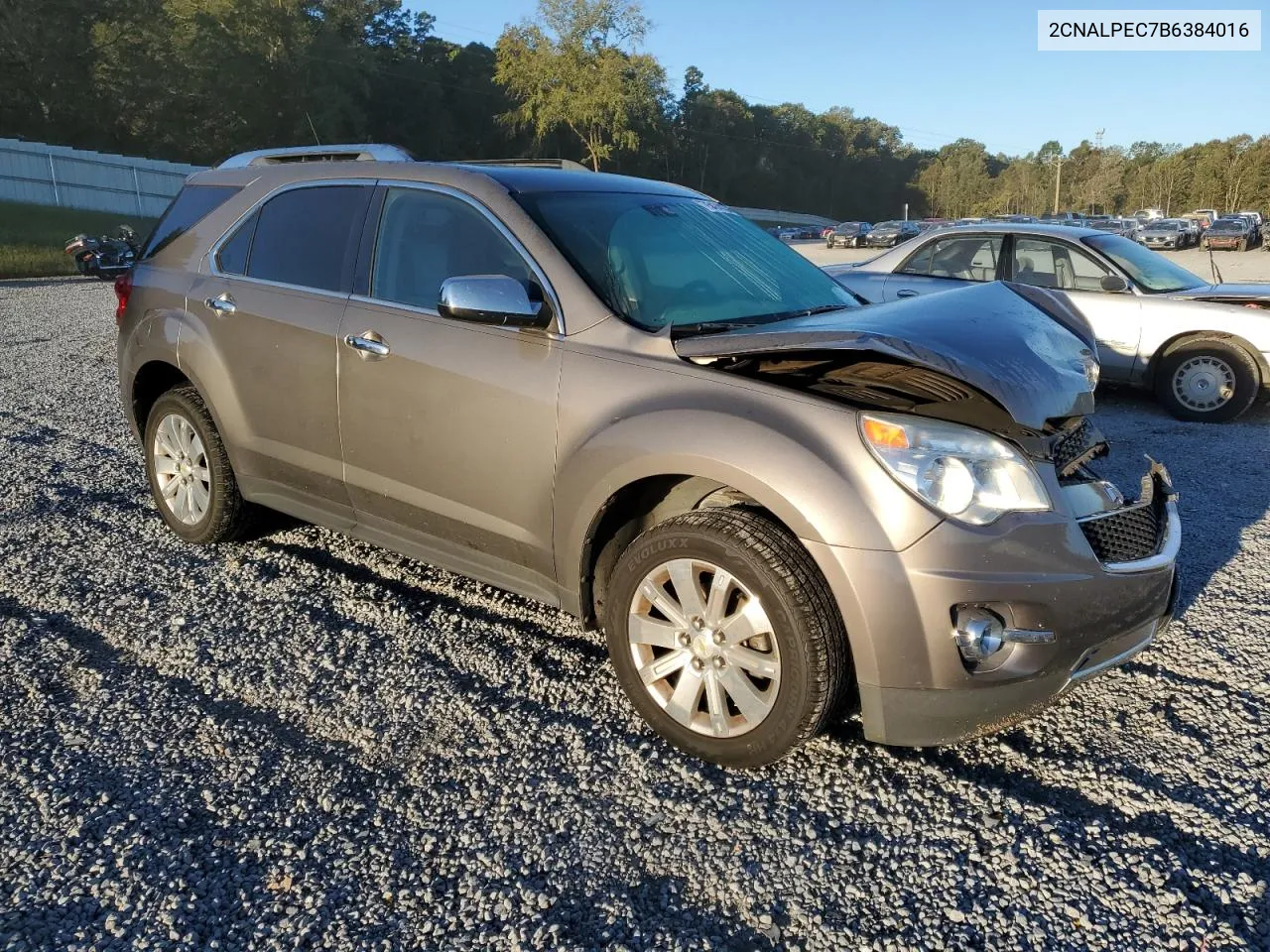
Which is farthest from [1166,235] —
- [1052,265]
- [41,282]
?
[41,282]

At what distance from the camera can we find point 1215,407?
7.99 metres

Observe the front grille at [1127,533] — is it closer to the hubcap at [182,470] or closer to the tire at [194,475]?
the tire at [194,475]

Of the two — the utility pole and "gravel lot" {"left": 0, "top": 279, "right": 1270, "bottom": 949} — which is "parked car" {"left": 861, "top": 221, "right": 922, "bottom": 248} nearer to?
the utility pole

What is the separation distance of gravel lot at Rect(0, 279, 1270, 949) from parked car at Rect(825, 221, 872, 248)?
4951 cm

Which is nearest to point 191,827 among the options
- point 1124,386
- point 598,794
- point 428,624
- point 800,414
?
point 598,794

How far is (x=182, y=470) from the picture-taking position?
4.73m

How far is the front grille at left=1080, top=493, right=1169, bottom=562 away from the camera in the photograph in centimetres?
283

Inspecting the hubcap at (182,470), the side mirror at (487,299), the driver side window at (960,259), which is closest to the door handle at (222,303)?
the hubcap at (182,470)

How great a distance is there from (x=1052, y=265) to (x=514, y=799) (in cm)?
774

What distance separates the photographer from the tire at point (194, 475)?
450cm

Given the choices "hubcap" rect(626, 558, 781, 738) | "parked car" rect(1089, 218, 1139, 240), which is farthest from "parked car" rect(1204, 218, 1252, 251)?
"hubcap" rect(626, 558, 781, 738)

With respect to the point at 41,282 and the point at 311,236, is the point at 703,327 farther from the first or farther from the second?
the point at 41,282

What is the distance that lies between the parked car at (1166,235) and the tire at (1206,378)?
39338mm

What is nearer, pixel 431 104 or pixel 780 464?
pixel 780 464
